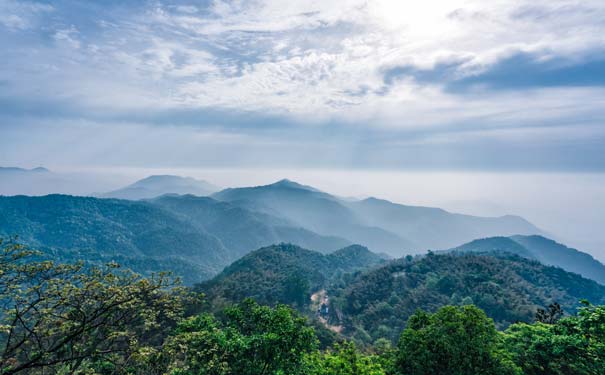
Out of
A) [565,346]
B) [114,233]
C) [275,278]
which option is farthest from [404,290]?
[114,233]

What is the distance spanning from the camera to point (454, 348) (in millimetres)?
13695

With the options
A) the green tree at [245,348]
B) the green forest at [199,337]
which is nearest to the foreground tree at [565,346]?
the green forest at [199,337]

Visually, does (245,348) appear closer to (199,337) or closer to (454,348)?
(199,337)

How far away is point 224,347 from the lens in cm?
1184

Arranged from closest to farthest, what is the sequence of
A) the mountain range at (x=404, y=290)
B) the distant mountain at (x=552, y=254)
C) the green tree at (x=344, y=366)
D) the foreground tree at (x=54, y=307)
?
the foreground tree at (x=54, y=307)
the green tree at (x=344, y=366)
the mountain range at (x=404, y=290)
the distant mountain at (x=552, y=254)

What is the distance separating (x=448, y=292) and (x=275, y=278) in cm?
4307

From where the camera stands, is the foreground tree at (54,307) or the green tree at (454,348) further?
the green tree at (454,348)

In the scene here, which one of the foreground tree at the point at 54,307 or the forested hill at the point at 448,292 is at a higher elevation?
the foreground tree at the point at 54,307

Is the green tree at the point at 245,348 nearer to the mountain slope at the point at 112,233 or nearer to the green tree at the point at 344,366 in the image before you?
the green tree at the point at 344,366

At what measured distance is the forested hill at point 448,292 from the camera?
51688 millimetres

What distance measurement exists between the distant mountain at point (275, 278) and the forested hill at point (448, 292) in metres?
10.2

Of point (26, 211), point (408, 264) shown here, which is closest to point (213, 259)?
point (26, 211)

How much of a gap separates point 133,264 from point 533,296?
145 metres

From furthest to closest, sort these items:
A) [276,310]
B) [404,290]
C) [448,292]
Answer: [404,290] → [448,292] → [276,310]
